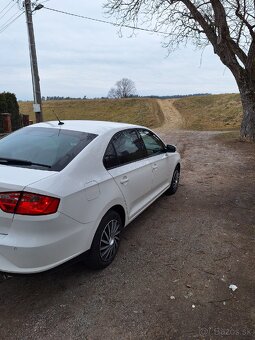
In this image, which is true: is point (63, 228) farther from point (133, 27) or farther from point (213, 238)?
point (133, 27)

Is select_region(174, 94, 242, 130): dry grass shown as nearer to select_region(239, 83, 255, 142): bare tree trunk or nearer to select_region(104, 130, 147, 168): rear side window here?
select_region(239, 83, 255, 142): bare tree trunk

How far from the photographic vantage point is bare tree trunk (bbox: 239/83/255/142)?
14.1 metres

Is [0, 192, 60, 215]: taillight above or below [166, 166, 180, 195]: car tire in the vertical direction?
above

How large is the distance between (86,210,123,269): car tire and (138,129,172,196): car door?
1.41m

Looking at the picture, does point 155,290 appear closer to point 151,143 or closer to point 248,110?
point 151,143

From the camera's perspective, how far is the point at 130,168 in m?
4.24

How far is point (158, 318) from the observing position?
2893 millimetres

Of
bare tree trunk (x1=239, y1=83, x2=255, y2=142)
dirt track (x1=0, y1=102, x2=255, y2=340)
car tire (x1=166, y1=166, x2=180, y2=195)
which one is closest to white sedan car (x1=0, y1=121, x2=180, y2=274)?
dirt track (x1=0, y1=102, x2=255, y2=340)

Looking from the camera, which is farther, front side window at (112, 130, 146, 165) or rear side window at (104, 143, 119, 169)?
front side window at (112, 130, 146, 165)

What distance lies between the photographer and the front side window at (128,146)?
4.14 meters

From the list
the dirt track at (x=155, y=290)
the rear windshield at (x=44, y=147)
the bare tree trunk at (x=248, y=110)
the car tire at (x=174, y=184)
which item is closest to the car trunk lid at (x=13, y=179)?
the rear windshield at (x=44, y=147)

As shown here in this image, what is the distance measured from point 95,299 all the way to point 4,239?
1050 millimetres

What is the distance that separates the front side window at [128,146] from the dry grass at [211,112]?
23835 mm

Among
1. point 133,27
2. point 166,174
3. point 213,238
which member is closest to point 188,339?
point 213,238
